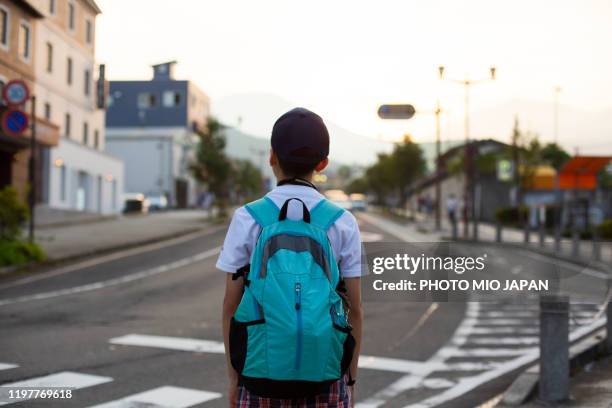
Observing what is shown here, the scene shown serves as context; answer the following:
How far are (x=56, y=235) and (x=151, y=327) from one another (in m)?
18.2

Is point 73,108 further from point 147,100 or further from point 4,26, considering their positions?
point 147,100

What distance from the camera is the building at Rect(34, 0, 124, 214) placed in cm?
588

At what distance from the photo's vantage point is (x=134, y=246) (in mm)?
25172

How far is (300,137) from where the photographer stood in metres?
2.69

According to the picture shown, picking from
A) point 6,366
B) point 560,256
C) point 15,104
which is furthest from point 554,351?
point 15,104

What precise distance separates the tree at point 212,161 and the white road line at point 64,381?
40.6 meters

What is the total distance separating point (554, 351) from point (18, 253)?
48.5ft

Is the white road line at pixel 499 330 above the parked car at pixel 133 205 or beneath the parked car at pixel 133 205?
beneath

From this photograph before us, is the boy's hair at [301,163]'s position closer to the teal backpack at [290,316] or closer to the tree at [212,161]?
the teal backpack at [290,316]

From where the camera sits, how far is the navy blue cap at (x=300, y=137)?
2.69m

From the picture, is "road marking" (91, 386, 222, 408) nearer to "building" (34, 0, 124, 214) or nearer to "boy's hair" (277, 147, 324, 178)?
"building" (34, 0, 124, 214)

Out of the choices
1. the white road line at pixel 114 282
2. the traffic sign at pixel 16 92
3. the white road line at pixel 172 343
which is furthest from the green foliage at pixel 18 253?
the white road line at pixel 172 343

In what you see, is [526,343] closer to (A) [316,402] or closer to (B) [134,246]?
(A) [316,402]

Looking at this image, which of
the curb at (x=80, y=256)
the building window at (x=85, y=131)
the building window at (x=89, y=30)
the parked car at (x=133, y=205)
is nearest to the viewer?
the building window at (x=89, y=30)
